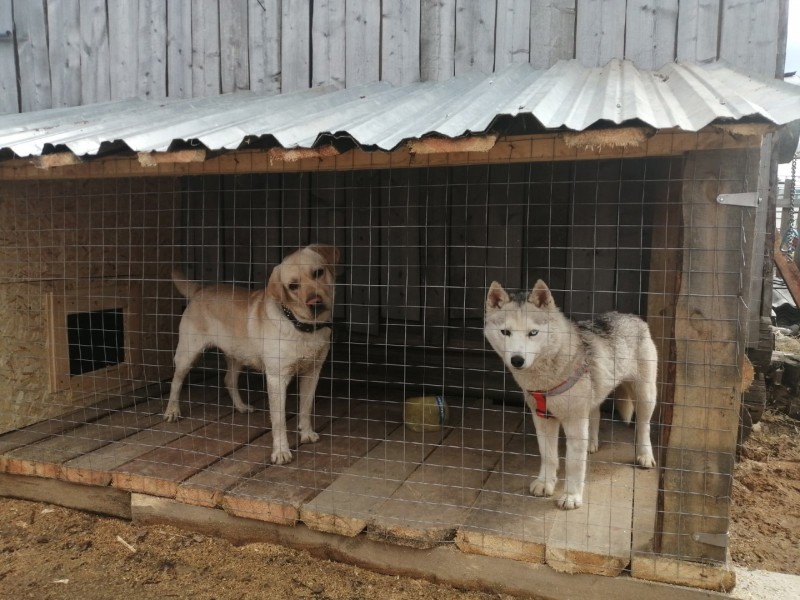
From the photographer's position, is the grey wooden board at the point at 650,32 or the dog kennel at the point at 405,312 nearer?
the dog kennel at the point at 405,312

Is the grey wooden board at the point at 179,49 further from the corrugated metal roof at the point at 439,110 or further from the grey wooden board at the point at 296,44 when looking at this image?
the grey wooden board at the point at 296,44

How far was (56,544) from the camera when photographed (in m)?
3.78

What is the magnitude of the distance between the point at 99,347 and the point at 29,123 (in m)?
2.04

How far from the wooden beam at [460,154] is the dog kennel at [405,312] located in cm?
1

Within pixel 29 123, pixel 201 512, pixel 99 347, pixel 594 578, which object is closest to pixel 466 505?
pixel 594 578

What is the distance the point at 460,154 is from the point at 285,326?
6.36 ft

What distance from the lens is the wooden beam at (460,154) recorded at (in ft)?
8.47

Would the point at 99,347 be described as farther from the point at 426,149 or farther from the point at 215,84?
the point at 426,149

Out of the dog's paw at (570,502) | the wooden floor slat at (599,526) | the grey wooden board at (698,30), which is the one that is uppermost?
the grey wooden board at (698,30)

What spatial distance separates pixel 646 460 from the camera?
4.05 metres

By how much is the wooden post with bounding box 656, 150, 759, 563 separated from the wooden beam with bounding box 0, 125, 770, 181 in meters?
0.13

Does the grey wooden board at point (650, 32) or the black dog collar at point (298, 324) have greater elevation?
the grey wooden board at point (650, 32)

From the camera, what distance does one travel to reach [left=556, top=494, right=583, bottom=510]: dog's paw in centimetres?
342

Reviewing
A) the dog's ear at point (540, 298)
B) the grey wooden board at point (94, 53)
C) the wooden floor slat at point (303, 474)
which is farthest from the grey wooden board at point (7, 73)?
the dog's ear at point (540, 298)
